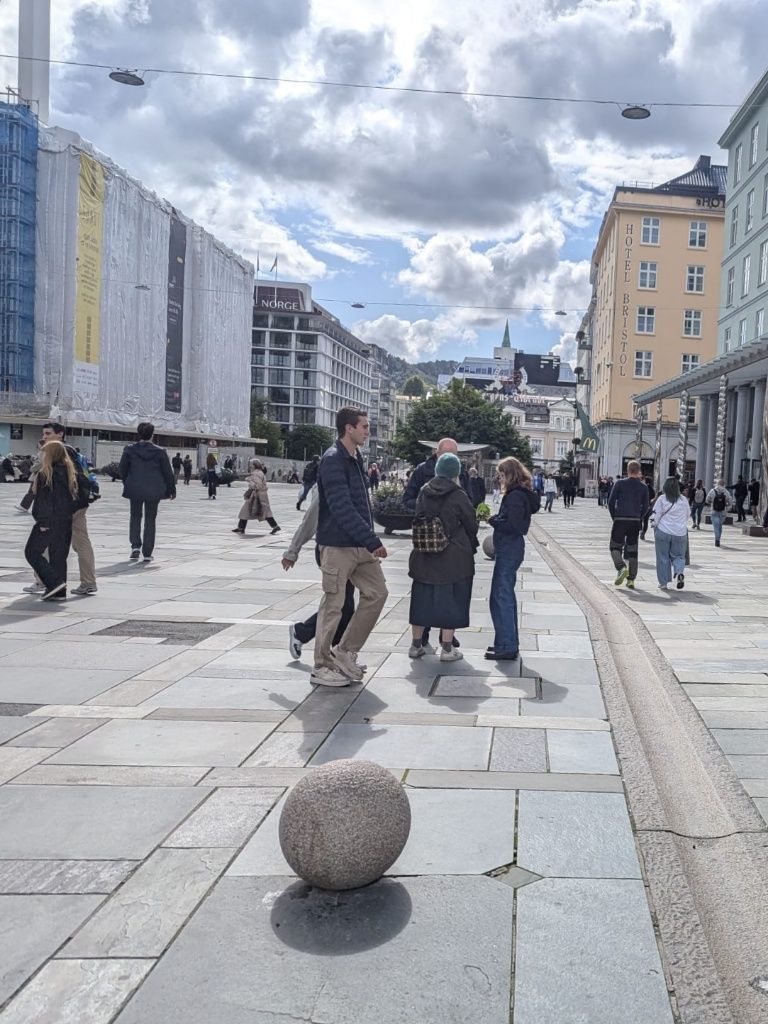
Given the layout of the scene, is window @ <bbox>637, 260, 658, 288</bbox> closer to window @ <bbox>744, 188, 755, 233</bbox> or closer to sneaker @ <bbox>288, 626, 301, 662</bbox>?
window @ <bbox>744, 188, 755, 233</bbox>

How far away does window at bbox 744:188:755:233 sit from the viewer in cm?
3906

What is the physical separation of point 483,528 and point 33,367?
1332 inches

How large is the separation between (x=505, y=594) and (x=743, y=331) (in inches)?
1426

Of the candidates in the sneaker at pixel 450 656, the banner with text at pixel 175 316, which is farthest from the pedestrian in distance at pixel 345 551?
the banner with text at pixel 175 316

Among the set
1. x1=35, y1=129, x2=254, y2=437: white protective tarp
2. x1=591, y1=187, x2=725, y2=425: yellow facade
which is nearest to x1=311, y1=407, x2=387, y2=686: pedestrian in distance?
x1=35, y1=129, x2=254, y2=437: white protective tarp

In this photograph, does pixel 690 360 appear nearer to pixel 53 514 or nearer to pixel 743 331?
pixel 743 331

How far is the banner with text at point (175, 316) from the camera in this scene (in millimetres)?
61750

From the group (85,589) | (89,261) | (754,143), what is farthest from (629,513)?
(89,261)

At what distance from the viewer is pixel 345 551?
612cm

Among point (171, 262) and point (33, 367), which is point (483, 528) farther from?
point (171, 262)

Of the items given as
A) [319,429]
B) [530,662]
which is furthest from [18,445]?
[319,429]

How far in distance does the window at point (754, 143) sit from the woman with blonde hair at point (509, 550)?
36.7 meters

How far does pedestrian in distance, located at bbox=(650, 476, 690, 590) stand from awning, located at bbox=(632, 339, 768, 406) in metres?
12.5

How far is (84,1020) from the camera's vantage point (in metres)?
2.48
